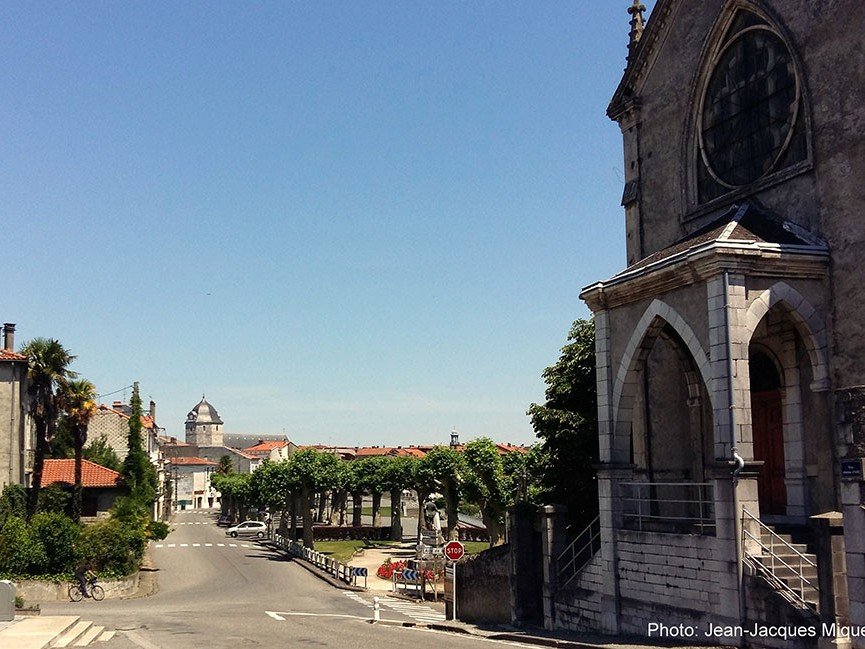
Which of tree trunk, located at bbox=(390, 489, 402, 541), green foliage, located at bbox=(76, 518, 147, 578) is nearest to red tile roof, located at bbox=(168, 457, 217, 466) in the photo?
tree trunk, located at bbox=(390, 489, 402, 541)

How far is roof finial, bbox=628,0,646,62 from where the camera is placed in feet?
83.3

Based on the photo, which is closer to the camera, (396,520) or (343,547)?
(343,547)

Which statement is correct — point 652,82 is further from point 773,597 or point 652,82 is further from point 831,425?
point 773,597

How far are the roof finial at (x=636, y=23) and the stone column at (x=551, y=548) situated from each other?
520 inches

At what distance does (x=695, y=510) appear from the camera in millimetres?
21328

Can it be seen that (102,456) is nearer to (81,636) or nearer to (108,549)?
(108,549)

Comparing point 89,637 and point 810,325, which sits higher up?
point 810,325

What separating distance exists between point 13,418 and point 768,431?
3790 centimetres

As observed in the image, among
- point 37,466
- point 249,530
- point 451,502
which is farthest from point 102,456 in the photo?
point 451,502

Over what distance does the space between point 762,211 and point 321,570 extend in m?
36.2

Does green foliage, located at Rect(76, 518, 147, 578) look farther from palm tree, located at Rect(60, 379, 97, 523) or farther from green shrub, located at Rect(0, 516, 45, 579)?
palm tree, located at Rect(60, 379, 97, 523)

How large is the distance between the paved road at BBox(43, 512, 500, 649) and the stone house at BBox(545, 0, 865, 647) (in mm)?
5153

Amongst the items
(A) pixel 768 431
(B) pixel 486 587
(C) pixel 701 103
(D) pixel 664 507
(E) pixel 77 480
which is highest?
(C) pixel 701 103

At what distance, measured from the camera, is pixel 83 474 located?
55000 mm
